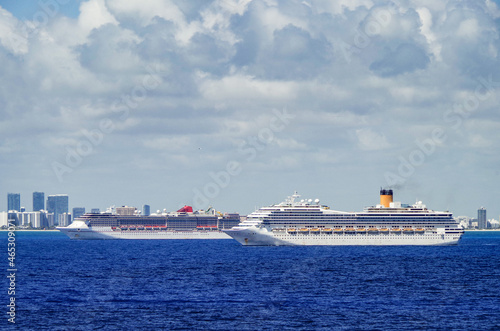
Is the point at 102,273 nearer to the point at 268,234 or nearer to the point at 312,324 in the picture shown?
the point at 312,324

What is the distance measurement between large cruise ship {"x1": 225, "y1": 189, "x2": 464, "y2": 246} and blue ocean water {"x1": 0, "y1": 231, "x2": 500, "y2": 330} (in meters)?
49.5

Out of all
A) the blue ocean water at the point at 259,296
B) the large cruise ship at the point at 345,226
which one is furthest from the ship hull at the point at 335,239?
the blue ocean water at the point at 259,296

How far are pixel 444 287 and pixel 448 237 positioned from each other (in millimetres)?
89609

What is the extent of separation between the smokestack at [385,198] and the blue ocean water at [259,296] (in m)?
66.8

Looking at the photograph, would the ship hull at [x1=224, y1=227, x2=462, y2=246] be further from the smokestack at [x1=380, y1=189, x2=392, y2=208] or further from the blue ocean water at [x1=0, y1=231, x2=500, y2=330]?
the blue ocean water at [x1=0, y1=231, x2=500, y2=330]

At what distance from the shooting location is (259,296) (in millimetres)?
63594

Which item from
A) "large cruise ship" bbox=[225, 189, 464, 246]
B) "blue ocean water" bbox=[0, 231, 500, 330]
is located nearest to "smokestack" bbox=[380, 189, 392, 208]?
"large cruise ship" bbox=[225, 189, 464, 246]

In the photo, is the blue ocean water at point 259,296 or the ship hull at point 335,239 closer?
the blue ocean water at point 259,296

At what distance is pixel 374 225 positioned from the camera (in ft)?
514

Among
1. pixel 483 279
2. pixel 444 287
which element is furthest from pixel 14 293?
pixel 483 279

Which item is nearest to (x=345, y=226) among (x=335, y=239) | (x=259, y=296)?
(x=335, y=239)

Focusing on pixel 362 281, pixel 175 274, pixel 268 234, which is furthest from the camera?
pixel 268 234

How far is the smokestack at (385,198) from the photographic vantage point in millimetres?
167250

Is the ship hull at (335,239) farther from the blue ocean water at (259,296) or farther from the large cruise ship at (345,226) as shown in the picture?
the blue ocean water at (259,296)
